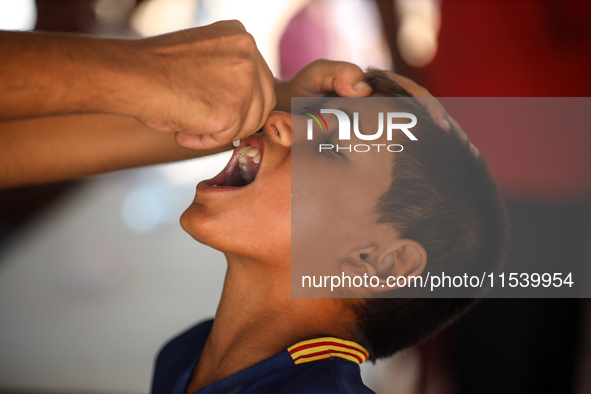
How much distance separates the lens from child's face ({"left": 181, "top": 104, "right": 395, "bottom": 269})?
0.98 m

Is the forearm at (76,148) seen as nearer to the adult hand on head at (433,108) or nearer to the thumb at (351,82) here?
the thumb at (351,82)

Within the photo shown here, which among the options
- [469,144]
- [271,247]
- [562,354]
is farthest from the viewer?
[562,354]

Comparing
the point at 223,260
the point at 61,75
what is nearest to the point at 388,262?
the point at 61,75

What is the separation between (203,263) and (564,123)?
2062mm

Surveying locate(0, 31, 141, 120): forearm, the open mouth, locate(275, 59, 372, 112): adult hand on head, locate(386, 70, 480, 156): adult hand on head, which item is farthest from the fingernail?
locate(0, 31, 141, 120): forearm

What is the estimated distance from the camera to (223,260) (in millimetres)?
2828

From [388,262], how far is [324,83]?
447mm

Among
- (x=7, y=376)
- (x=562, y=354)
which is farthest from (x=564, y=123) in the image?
(x=7, y=376)

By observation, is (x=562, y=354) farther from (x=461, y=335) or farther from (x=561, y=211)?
(x=561, y=211)

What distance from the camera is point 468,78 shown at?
2.33 meters

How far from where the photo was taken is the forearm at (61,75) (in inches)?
25.8

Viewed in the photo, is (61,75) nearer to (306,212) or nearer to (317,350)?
(306,212)

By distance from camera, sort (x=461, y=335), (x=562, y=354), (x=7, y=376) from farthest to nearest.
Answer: (x=7, y=376) → (x=461, y=335) → (x=562, y=354)

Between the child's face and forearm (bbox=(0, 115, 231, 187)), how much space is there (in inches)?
12.0
